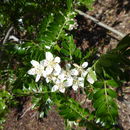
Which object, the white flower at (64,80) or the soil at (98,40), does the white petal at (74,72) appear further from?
the soil at (98,40)

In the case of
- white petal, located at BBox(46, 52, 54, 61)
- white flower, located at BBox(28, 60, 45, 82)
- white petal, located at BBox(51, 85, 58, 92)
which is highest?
white petal, located at BBox(46, 52, 54, 61)

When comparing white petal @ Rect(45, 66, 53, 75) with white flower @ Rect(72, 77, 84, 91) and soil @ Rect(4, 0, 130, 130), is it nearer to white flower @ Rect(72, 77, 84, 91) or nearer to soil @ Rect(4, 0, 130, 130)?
white flower @ Rect(72, 77, 84, 91)

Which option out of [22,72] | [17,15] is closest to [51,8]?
[17,15]

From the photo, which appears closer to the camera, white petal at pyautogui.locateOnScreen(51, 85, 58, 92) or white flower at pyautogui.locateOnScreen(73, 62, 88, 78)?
white flower at pyautogui.locateOnScreen(73, 62, 88, 78)

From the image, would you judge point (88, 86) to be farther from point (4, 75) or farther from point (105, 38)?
point (105, 38)

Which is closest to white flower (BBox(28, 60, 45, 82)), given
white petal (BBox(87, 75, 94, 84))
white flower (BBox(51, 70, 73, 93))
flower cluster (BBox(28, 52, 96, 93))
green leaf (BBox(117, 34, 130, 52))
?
flower cluster (BBox(28, 52, 96, 93))

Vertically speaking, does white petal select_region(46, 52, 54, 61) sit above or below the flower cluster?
above
